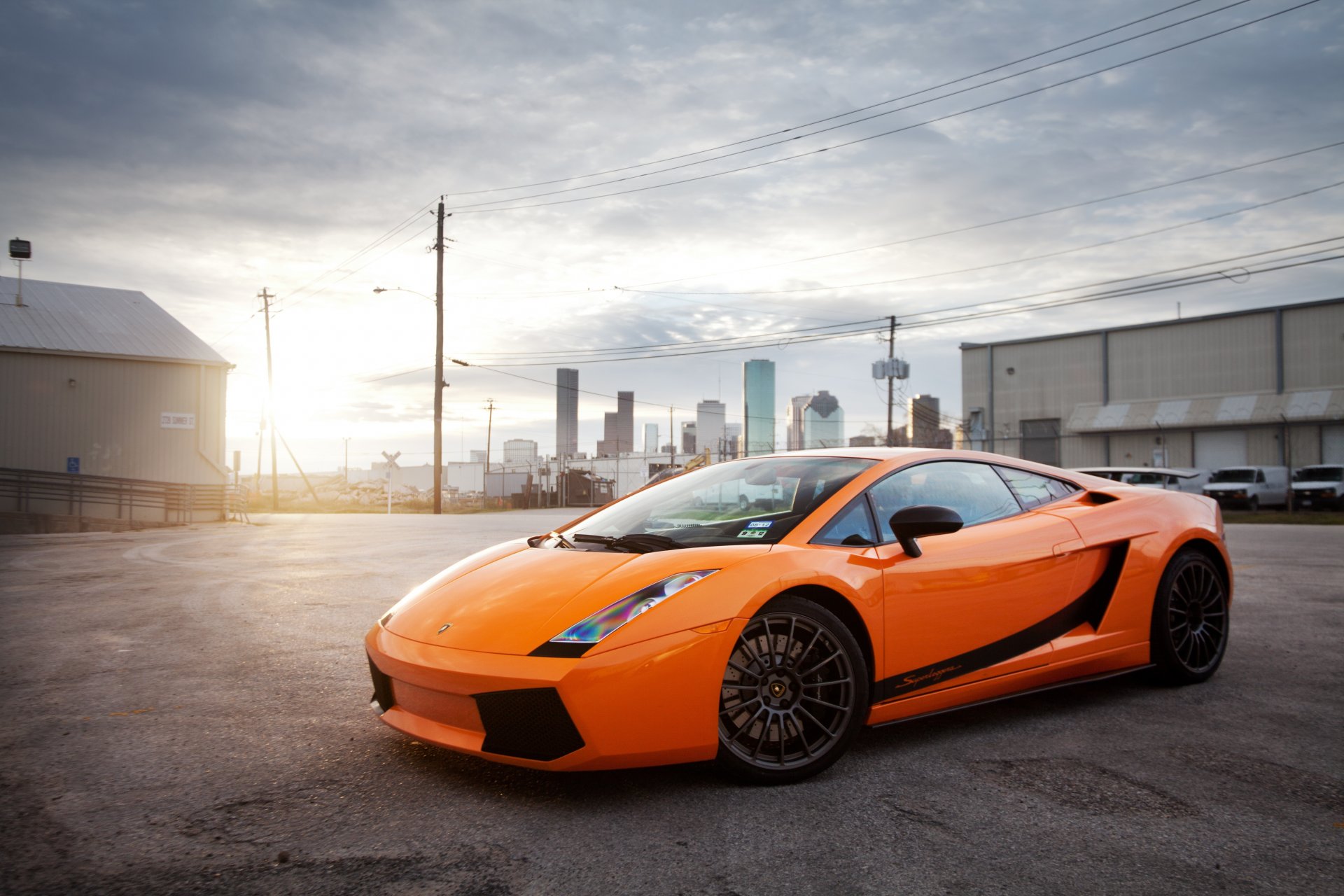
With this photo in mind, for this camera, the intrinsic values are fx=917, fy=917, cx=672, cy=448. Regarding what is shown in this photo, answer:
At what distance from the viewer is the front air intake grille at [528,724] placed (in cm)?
288

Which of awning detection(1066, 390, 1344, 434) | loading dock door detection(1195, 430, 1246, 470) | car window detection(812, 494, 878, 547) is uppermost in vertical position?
awning detection(1066, 390, 1344, 434)

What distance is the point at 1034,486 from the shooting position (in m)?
4.45

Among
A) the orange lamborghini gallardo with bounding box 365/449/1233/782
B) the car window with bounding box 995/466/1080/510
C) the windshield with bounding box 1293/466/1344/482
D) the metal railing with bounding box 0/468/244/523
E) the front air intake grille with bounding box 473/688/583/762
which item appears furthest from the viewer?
the windshield with bounding box 1293/466/1344/482

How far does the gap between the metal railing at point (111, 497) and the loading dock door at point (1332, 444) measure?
41643mm

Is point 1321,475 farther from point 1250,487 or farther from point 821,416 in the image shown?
point 821,416

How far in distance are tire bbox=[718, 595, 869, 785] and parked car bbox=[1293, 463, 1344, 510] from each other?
29810mm

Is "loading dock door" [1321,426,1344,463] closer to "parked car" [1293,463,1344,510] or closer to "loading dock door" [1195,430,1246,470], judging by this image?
"loading dock door" [1195,430,1246,470]

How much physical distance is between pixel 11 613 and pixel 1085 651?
25.5 ft

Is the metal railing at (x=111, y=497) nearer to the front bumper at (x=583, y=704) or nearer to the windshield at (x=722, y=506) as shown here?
the windshield at (x=722, y=506)

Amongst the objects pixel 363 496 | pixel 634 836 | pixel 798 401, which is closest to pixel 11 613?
pixel 634 836

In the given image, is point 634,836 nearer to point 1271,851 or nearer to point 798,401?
point 1271,851

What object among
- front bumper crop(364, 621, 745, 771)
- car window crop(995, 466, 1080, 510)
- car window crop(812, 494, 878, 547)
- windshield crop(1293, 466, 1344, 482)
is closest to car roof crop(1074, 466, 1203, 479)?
windshield crop(1293, 466, 1344, 482)

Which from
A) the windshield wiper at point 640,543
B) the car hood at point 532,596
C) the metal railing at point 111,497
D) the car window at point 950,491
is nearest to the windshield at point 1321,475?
the car window at point 950,491

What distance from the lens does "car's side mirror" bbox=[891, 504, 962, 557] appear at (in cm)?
347
